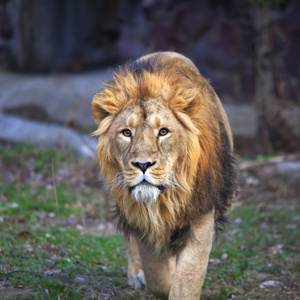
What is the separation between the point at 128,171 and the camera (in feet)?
10.5

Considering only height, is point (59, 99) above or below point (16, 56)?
below

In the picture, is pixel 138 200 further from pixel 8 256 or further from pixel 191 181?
pixel 8 256

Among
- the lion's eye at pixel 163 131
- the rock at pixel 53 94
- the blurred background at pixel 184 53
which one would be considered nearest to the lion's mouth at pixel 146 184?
the lion's eye at pixel 163 131

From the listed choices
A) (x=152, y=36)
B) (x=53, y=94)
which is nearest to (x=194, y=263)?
(x=53, y=94)

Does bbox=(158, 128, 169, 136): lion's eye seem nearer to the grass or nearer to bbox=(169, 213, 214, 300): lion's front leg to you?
bbox=(169, 213, 214, 300): lion's front leg

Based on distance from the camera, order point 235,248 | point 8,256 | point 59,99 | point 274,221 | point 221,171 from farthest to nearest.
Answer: point 59,99
point 274,221
point 235,248
point 8,256
point 221,171

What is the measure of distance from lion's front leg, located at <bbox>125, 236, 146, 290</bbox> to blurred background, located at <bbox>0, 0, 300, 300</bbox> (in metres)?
0.08

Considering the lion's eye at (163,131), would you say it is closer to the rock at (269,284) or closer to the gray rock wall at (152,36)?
the rock at (269,284)

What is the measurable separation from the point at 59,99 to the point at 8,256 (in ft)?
19.2

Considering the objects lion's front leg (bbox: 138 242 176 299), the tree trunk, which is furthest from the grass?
the tree trunk

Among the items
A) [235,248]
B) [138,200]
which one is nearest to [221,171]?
[138,200]

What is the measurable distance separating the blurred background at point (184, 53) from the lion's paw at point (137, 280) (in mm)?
4386

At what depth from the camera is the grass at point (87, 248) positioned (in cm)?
400

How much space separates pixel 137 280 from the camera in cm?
423
